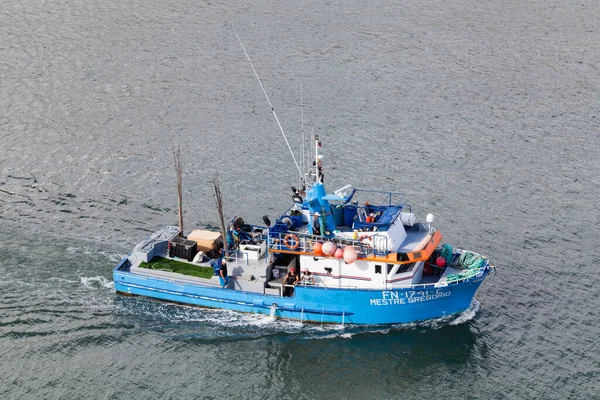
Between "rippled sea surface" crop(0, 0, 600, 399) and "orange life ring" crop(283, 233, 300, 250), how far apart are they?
4.12 meters

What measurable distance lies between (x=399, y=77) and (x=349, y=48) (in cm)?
736

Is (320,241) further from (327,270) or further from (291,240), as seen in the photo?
(327,270)

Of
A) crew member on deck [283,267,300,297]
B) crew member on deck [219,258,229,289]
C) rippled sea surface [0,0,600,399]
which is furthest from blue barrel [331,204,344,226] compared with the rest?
crew member on deck [219,258,229,289]

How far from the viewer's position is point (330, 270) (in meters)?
43.7

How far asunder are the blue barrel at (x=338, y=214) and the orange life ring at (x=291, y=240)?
2415 mm

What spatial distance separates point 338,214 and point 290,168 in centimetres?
1566

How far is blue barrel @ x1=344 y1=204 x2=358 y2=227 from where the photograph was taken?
45094 mm

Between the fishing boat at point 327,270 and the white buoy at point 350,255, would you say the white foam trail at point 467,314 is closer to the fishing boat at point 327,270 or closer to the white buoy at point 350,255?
the fishing boat at point 327,270

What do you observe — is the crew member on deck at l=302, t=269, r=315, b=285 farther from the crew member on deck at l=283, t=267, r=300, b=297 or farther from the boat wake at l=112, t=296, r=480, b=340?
the boat wake at l=112, t=296, r=480, b=340

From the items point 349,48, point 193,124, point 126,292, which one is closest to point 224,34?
point 349,48

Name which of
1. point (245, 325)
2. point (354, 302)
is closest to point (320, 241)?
point (354, 302)

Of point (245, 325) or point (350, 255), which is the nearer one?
point (350, 255)

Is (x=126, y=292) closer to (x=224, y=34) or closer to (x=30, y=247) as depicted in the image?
(x=30, y=247)

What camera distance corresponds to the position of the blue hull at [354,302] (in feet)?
141
